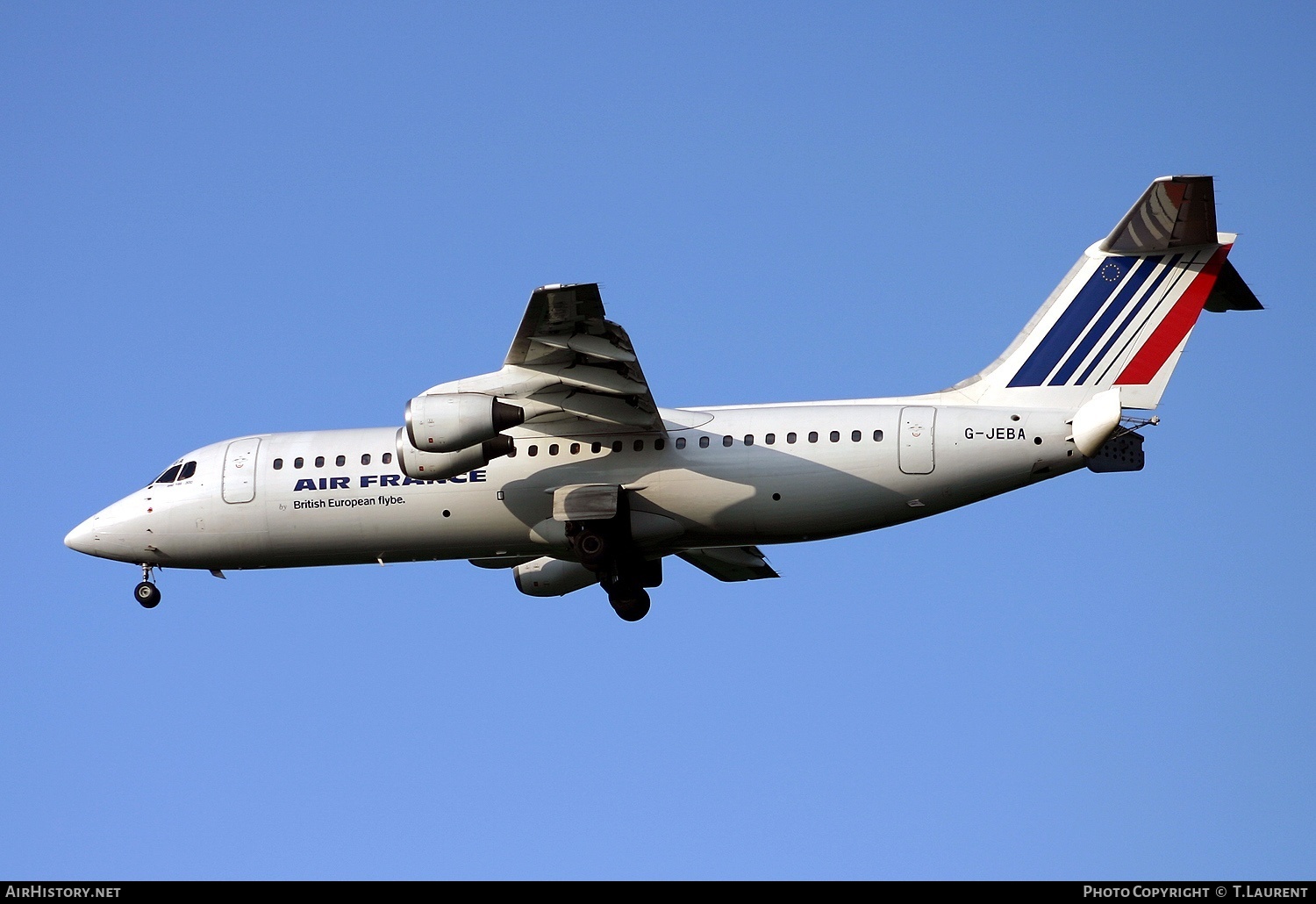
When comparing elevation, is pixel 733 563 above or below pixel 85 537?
below

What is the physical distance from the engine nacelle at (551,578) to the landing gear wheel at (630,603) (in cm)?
191

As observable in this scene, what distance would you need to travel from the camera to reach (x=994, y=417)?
21.6m

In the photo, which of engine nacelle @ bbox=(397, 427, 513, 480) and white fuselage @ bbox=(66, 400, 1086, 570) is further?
engine nacelle @ bbox=(397, 427, 513, 480)

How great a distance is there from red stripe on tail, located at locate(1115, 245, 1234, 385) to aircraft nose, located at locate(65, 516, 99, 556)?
50.0 feet

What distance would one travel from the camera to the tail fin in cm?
2180

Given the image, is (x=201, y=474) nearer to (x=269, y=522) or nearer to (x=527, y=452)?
(x=269, y=522)

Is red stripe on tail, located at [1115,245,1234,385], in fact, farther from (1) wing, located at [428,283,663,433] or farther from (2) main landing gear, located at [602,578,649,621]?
(2) main landing gear, located at [602,578,649,621]

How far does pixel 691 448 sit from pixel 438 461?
3466 millimetres

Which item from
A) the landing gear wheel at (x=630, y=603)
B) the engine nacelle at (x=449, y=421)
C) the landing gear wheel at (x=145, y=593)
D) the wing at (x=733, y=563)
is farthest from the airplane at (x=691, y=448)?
the wing at (x=733, y=563)

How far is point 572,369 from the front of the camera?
21.2 metres

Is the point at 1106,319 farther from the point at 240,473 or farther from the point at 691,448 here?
the point at 240,473

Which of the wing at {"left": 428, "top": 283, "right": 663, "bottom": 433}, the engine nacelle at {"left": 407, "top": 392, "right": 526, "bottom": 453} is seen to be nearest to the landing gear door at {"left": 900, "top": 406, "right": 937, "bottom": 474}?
the wing at {"left": 428, "top": 283, "right": 663, "bottom": 433}

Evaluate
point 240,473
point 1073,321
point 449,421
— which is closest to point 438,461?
point 449,421
